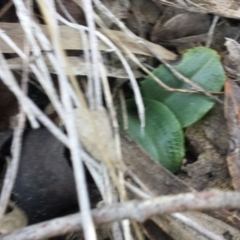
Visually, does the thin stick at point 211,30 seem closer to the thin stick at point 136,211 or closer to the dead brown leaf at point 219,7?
the dead brown leaf at point 219,7

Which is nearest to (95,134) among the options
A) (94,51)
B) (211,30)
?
(94,51)

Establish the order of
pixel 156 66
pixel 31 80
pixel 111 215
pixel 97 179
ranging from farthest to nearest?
pixel 156 66 → pixel 31 80 → pixel 97 179 → pixel 111 215

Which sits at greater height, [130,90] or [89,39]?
[89,39]

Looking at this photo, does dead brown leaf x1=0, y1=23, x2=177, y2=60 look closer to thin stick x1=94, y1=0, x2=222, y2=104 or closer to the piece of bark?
thin stick x1=94, y1=0, x2=222, y2=104

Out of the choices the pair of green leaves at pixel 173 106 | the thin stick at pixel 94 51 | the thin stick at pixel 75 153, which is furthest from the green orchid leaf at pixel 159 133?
the thin stick at pixel 75 153

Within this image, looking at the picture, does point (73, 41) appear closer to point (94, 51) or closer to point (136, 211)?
point (94, 51)

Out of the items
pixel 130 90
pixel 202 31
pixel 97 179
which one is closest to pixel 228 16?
pixel 202 31

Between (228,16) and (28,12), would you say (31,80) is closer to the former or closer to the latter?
(28,12)
